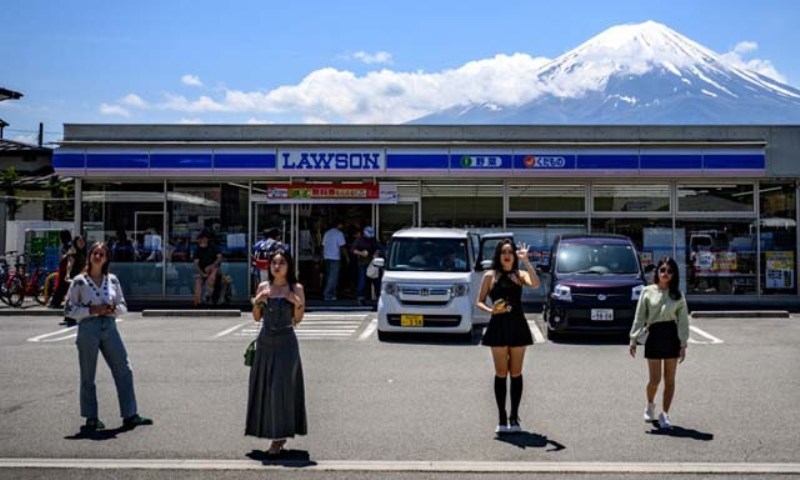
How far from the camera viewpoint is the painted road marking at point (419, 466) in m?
6.09

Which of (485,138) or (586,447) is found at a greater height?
(485,138)

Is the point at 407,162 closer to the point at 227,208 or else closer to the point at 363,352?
the point at 227,208

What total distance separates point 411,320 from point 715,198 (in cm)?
1033

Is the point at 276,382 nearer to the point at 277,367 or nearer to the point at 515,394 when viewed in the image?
the point at 277,367

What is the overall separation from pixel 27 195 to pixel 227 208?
22.9m

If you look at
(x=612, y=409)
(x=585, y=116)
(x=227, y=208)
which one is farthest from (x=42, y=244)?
(x=585, y=116)

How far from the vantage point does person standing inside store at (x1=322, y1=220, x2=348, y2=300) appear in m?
19.5

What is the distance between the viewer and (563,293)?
1385 cm

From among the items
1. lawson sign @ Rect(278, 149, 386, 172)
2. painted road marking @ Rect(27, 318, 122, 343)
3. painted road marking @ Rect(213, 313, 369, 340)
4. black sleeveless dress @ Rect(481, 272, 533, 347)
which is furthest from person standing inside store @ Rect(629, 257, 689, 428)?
lawson sign @ Rect(278, 149, 386, 172)

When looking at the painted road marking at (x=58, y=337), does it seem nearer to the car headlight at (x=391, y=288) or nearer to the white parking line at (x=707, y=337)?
the car headlight at (x=391, y=288)

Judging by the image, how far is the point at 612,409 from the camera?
830cm

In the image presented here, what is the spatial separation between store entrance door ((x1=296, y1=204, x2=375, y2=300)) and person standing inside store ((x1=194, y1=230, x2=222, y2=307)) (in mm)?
2382

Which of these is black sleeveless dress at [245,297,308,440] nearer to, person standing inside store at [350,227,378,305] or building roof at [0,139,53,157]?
person standing inside store at [350,227,378,305]

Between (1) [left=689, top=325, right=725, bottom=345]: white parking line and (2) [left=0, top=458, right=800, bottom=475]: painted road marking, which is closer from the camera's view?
(2) [left=0, top=458, right=800, bottom=475]: painted road marking
